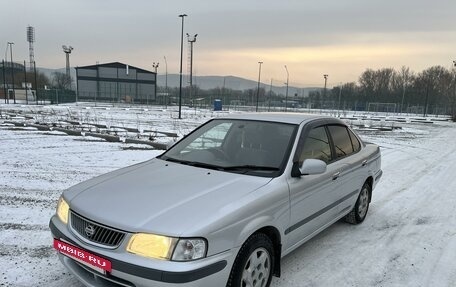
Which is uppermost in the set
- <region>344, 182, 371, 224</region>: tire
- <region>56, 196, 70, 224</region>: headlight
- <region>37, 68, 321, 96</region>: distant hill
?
<region>37, 68, 321, 96</region>: distant hill

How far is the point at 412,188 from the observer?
7668 mm

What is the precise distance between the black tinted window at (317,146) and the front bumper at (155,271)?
157cm

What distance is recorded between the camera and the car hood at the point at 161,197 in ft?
8.91

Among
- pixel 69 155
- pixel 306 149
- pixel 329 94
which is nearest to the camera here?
pixel 306 149

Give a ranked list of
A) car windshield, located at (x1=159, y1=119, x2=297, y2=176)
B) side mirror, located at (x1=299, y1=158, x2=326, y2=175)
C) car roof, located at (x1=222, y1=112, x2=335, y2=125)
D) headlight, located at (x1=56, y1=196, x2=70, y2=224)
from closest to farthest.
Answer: headlight, located at (x1=56, y1=196, x2=70, y2=224)
side mirror, located at (x1=299, y1=158, x2=326, y2=175)
car windshield, located at (x1=159, y1=119, x2=297, y2=176)
car roof, located at (x1=222, y1=112, x2=335, y2=125)

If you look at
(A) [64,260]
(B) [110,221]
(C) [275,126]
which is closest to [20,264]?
(A) [64,260]

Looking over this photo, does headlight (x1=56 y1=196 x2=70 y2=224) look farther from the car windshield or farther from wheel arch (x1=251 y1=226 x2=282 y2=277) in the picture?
wheel arch (x1=251 y1=226 x2=282 y2=277)

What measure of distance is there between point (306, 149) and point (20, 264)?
3.15 metres

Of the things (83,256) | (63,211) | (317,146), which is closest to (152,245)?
(83,256)

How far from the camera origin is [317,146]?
430 cm

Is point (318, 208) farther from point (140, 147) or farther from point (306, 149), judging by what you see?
point (140, 147)

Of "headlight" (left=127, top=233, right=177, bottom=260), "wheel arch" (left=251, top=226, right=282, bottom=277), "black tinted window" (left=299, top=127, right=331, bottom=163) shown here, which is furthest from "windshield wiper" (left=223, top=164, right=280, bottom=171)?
"headlight" (left=127, top=233, right=177, bottom=260)

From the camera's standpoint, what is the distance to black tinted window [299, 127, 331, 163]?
404 cm

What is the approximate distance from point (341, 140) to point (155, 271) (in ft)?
10.8
